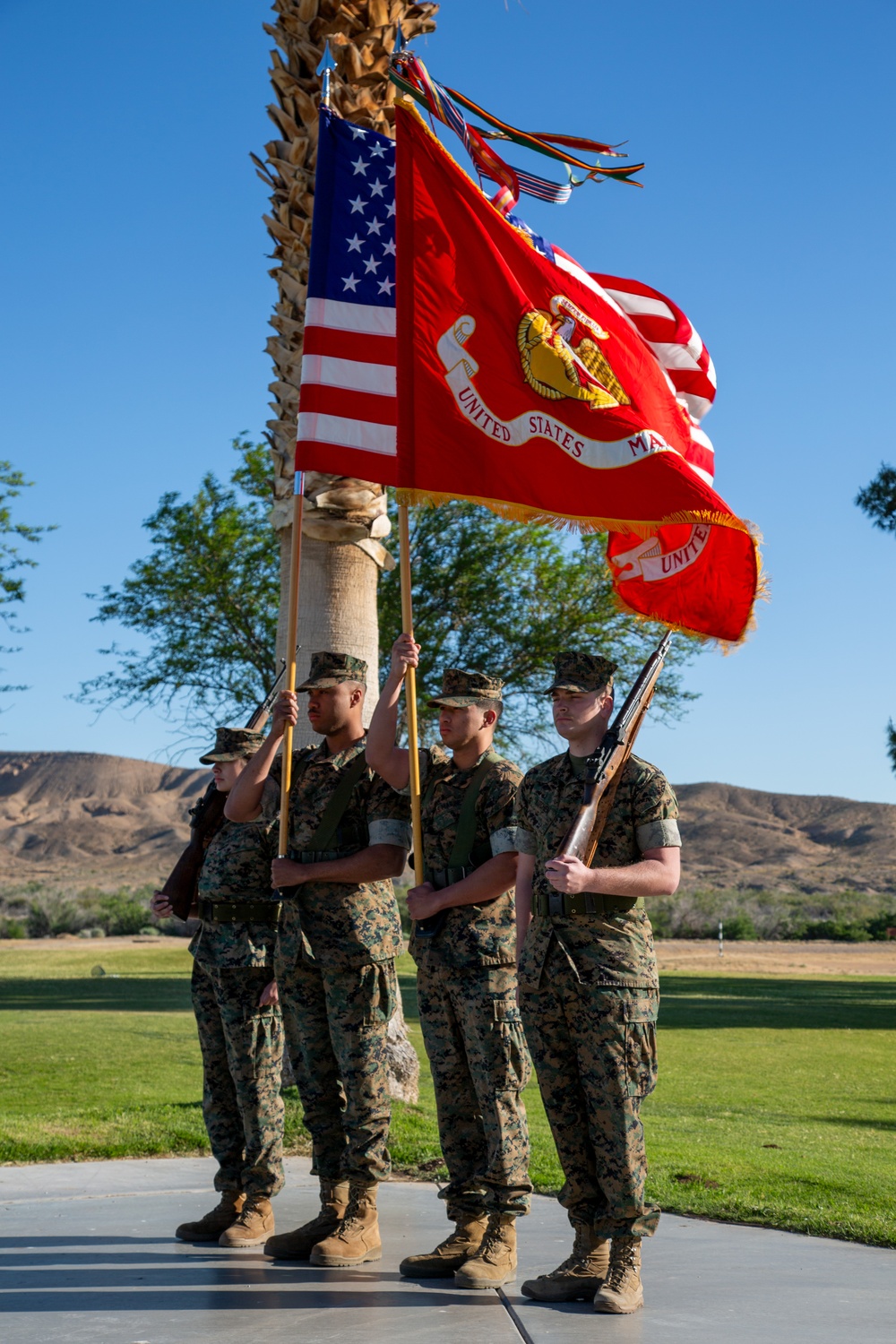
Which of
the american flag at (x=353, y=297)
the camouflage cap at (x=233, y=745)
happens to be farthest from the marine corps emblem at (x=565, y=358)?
the camouflage cap at (x=233, y=745)

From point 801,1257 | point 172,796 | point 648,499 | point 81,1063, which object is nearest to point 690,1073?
point 81,1063

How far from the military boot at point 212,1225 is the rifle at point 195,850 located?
1340 mm

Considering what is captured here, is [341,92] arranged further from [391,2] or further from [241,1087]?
[241,1087]

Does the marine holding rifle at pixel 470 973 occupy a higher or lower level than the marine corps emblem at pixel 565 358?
lower

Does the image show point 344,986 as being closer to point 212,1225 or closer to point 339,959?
point 339,959

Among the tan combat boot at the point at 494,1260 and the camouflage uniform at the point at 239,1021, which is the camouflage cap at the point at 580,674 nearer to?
the camouflage uniform at the point at 239,1021

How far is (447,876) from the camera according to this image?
223 inches

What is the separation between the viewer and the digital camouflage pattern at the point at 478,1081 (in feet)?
17.5

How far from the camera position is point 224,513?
24.8 m

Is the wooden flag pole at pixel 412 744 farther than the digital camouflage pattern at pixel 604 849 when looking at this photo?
Yes

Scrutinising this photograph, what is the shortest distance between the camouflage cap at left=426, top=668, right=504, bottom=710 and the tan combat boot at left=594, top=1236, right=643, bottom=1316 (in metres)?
2.13

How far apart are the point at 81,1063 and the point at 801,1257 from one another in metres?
8.27

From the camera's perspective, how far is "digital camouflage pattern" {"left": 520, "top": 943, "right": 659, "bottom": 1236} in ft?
16.6

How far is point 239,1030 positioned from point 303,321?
5.61 meters
